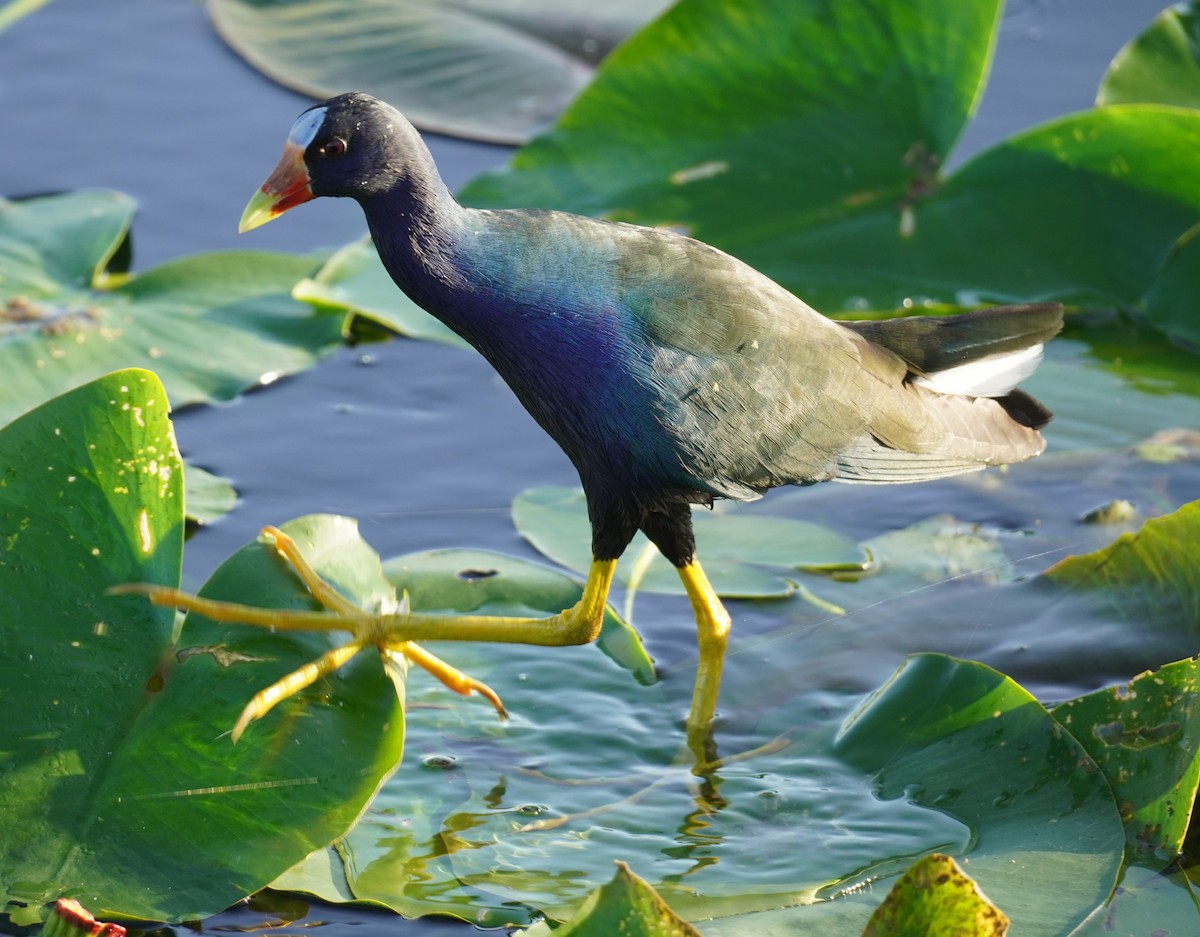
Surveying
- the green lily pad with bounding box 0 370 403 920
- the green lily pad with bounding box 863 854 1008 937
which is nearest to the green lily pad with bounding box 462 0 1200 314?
the green lily pad with bounding box 0 370 403 920

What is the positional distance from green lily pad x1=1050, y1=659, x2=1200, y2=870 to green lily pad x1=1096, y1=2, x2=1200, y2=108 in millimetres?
1838

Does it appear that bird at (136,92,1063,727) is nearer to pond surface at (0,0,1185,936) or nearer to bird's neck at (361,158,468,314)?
bird's neck at (361,158,468,314)

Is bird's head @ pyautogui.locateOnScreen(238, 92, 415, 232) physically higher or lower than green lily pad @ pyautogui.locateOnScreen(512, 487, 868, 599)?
higher

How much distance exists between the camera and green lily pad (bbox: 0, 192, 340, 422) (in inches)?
119

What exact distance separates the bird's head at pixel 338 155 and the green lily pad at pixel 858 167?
1.23 metres

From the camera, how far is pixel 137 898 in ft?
6.45

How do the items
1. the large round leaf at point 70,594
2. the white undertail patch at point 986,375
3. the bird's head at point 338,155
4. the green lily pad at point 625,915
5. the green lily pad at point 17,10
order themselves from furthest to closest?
the green lily pad at point 17,10 → the white undertail patch at point 986,375 → the bird's head at point 338,155 → the large round leaf at point 70,594 → the green lily pad at point 625,915

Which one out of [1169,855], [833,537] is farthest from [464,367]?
Result: [1169,855]

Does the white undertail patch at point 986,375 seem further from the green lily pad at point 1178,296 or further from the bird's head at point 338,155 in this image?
the bird's head at point 338,155

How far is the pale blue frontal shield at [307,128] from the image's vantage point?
2209 millimetres

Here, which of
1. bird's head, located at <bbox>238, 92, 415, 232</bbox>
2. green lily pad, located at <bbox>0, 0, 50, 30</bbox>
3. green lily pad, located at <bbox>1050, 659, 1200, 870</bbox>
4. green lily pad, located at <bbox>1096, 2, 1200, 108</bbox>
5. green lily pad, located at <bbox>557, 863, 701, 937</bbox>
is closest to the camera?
green lily pad, located at <bbox>557, 863, 701, 937</bbox>

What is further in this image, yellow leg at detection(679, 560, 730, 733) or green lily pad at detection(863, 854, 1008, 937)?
yellow leg at detection(679, 560, 730, 733)

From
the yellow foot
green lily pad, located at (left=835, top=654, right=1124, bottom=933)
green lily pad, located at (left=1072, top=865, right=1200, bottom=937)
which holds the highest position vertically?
the yellow foot

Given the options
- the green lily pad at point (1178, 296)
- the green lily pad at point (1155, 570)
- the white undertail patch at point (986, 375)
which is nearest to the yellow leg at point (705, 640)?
the white undertail patch at point (986, 375)
